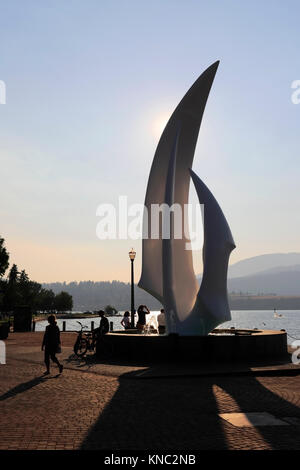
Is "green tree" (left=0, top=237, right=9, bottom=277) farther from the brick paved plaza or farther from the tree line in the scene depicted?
the brick paved plaza

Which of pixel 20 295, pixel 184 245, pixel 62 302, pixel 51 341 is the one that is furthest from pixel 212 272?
pixel 62 302

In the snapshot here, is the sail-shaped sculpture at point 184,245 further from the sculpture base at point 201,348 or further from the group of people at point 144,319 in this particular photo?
the group of people at point 144,319

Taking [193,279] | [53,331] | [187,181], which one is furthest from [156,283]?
[53,331]

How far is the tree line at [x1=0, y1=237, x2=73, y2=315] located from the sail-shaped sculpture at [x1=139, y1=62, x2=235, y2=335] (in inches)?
962

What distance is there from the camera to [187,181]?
2077cm

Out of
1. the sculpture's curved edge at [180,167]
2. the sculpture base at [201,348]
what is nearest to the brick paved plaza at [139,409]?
the sculpture base at [201,348]

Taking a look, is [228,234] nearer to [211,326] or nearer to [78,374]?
[211,326]

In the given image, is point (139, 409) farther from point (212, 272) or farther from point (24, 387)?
point (212, 272)

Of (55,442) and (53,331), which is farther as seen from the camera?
(53,331)

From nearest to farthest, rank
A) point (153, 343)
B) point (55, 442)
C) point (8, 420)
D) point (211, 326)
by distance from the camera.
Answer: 1. point (55, 442)
2. point (8, 420)
3. point (153, 343)
4. point (211, 326)

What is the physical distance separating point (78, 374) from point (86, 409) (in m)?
5.06

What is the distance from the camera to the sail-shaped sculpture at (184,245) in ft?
57.6

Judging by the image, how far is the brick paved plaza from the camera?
664 centimetres

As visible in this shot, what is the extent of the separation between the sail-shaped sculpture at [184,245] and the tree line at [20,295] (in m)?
24.4
